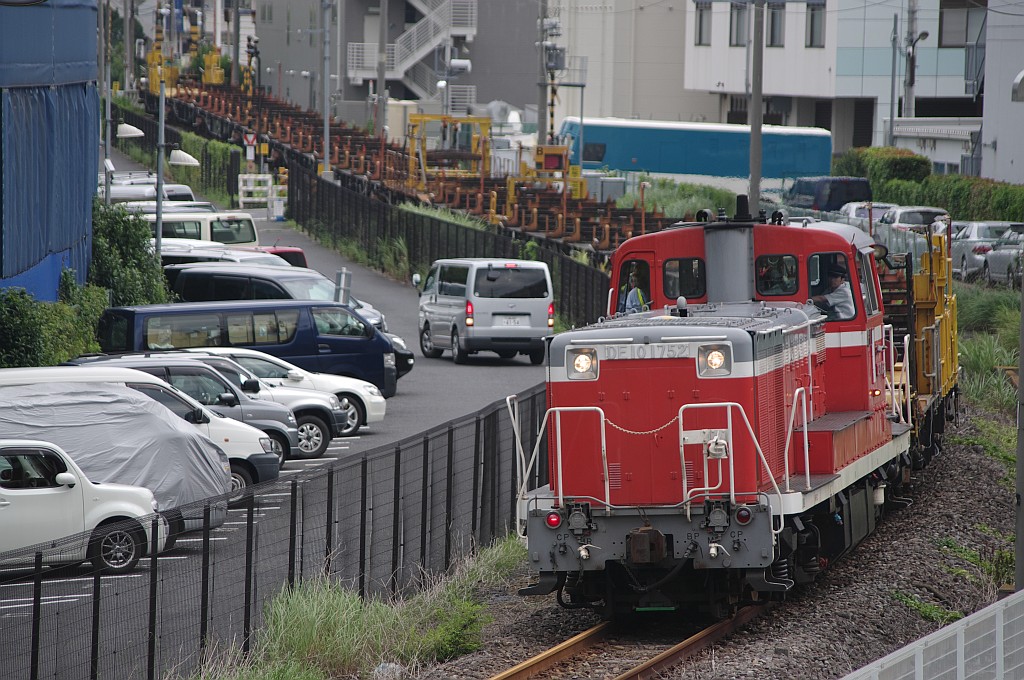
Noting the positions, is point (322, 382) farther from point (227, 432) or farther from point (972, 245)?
point (972, 245)

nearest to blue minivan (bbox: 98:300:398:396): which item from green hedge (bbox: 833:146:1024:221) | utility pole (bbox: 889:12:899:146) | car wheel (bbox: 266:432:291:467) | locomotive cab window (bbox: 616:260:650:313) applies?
car wheel (bbox: 266:432:291:467)

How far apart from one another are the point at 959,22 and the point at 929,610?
6012cm

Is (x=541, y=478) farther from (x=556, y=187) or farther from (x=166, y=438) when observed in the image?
(x=556, y=187)

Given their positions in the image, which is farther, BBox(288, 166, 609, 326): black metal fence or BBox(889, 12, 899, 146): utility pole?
BBox(889, 12, 899, 146): utility pole

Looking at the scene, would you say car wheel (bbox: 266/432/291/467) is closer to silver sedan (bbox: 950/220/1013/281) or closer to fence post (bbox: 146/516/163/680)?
fence post (bbox: 146/516/163/680)

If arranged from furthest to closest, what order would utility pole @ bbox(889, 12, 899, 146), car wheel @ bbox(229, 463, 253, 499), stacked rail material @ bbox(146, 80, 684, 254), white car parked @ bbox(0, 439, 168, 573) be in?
utility pole @ bbox(889, 12, 899, 146)
stacked rail material @ bbox(146, 80, 684, 254)
car wheel @ bbox(229, 463, 253, 499)
white car parked @ bbox(0, 439, 168, 573)

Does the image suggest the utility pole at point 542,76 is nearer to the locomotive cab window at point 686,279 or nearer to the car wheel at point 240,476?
the car wheel at point 240,476

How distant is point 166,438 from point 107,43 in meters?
46.1

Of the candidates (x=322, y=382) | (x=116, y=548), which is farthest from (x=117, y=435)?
(x=322, y=382)

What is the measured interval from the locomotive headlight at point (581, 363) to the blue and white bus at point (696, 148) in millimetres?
48936

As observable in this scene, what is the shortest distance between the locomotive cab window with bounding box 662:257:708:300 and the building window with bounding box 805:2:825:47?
58798 millimetres

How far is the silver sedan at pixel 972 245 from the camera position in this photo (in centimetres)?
3828

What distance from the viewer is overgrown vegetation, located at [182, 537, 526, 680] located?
1070 centimetres

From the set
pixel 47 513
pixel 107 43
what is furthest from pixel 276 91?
pixel 47 513
